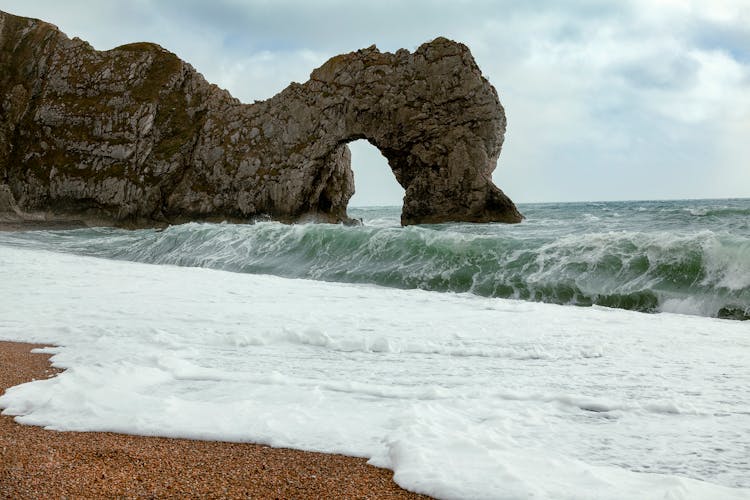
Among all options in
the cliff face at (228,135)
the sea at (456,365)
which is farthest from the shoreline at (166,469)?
the cliff face at (228,135)

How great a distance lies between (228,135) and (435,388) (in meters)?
32.9

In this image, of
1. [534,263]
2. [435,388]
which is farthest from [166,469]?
[534,263]

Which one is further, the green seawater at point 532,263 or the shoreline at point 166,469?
the green seawater at point 532,263

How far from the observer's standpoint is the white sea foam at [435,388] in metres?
2.52

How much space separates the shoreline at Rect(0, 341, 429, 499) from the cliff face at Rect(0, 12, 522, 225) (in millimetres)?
28625

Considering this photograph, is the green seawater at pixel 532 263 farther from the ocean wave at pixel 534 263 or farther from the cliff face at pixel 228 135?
the cliff face at pixel 228 135

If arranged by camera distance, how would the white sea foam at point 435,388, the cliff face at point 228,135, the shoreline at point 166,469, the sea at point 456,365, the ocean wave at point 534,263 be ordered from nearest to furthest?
the shoreline at point 166,469 → the white sea foam at point 435,388 → the sea at point 456,365 → the ocean wave at point 534,263 → the cliff face at point 228,135

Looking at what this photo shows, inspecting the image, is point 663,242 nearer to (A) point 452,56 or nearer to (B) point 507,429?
(B) point 507,429

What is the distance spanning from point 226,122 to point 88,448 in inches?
1339

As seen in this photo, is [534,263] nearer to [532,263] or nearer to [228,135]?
[532,263]

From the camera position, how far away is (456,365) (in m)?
4.38

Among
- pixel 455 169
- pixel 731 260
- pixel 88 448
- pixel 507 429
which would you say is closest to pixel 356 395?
pixel 507 429

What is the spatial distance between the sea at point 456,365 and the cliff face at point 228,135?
21.6m

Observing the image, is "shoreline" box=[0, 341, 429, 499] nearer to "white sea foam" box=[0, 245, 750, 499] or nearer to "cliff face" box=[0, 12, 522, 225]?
"white sea foam" box=[0, 245, 750, 499]
